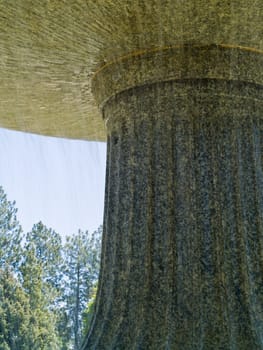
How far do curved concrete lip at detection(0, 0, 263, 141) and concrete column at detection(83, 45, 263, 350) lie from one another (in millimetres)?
127

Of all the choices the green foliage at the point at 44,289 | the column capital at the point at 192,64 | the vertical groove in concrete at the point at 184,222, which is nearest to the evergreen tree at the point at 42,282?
the green foliage at the point at 44,289

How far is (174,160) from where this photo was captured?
3.46 m

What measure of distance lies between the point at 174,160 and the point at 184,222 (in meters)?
0.35

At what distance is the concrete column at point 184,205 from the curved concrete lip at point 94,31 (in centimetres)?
13

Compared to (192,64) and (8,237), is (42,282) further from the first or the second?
(192,64)

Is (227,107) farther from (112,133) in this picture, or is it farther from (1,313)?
(1,313)

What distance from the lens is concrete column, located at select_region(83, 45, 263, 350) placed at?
3178 millimetres

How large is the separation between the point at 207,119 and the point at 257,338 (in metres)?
1.13

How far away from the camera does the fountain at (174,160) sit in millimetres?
3191

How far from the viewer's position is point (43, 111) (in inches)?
196

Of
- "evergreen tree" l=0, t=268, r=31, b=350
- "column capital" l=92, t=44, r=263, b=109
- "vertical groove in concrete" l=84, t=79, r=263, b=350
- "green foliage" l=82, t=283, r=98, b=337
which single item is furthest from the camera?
"evergreen tree" l=0, t=268, r=31, b=350

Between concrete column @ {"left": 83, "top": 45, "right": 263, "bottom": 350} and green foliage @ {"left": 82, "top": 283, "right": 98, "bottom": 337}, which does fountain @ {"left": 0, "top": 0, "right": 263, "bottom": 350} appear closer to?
concrete column @ {"left": 83, "top": 45, "right": 263, "bottom": 350}

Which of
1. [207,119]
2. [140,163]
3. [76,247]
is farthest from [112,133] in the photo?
Answer: [76,247]

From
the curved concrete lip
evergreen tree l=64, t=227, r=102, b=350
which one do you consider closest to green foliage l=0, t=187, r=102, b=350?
evergreen tree l=64, t=227, r=102, b=350
